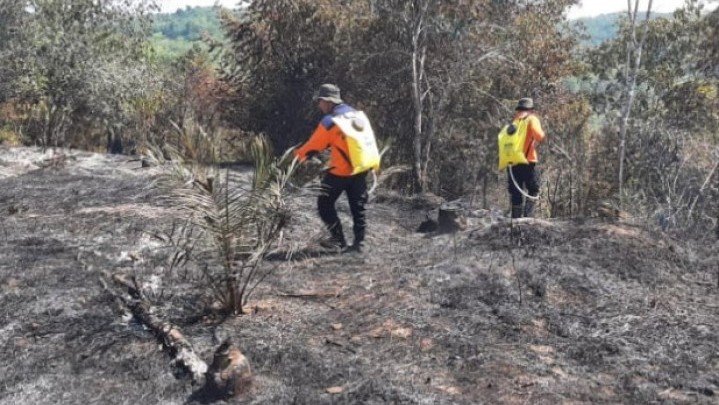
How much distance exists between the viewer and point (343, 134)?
20.1 ft

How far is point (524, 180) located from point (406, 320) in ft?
11.3

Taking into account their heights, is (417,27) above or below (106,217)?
above

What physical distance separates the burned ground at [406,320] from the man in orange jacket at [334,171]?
29 centimetres

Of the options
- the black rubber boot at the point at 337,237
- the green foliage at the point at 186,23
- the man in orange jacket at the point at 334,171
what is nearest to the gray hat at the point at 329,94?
the man in orange jacket at the point at 334,171

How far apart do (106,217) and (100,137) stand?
12503 millimetres

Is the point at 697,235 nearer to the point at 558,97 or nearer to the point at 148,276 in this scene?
the point at 148,276

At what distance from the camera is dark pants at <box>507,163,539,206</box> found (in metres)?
7.89

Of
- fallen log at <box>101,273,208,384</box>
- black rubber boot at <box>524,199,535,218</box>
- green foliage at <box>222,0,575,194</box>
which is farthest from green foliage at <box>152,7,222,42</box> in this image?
fallen log at <box>101,273,208,384</box>

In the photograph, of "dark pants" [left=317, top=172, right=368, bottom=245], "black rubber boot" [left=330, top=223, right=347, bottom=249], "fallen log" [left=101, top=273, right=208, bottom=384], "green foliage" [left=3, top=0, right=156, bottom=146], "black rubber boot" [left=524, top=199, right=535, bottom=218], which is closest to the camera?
"fallen log" [left=101, top=273, right=208, bottom=384]

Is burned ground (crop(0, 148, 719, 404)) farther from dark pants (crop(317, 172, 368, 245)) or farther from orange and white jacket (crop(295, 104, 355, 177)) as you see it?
orange and white jacket (crop(295, 104, 355, 177))

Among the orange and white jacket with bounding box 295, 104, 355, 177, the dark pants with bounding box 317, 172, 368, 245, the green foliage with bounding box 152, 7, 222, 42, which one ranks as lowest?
the dark pants with bounding box 317, 172, 368, 245

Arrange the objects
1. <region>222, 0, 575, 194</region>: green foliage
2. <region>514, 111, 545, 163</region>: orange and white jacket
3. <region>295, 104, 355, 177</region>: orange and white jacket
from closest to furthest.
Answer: <region>295, 104, 355, 177</region>: orange and white jacket < <region>514, 111, 545, 163</region>: orange and white jacket < <region>222, 0, 575, 194</region>: green foliage

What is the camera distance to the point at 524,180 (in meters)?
7.95

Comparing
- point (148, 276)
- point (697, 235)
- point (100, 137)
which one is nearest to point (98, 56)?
point (100, 137)
